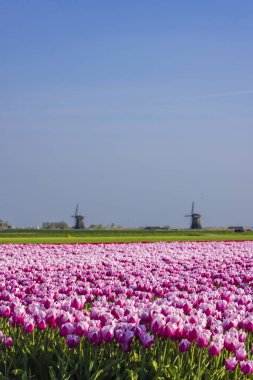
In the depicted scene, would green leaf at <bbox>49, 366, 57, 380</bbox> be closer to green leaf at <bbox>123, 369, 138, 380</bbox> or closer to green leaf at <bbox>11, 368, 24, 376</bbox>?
green leaf at <bbox>11, 368, 24, 376</bbox>

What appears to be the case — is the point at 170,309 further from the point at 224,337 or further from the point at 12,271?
the point at 12,271

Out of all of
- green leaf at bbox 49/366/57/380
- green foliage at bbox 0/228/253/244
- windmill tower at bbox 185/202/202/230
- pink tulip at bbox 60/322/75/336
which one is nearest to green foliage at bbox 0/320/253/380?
green leaf at bbox 49/366/57/380

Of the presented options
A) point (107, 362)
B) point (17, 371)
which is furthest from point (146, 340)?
point (17, 371)

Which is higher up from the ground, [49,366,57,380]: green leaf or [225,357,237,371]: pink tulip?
[225,357,237,371]: pink tulip

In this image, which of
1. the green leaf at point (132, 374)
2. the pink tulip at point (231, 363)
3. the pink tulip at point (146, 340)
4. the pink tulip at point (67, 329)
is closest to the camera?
the green leaf at point (132, 374)

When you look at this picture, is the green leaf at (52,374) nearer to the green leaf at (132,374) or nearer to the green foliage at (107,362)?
the green foliage at (107,362)

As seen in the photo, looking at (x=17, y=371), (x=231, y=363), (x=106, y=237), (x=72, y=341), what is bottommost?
(x=17, y=371)

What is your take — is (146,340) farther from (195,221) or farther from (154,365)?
(195,221)

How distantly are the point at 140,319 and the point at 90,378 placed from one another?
1.53m

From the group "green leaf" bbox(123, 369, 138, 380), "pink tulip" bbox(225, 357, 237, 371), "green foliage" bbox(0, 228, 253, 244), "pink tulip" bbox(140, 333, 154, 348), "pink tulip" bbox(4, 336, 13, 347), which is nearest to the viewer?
→ "green leaf" bbox(123, 369, 138, 380)

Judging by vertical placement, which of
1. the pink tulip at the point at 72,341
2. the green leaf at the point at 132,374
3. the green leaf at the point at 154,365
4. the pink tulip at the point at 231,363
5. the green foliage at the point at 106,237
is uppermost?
the green foliage at the point at 106,237

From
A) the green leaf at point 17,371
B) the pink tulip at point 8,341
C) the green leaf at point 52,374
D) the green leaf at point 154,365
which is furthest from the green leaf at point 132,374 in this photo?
the pink tulip at point 8,341

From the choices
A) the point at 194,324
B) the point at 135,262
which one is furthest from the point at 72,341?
the point at 135,262

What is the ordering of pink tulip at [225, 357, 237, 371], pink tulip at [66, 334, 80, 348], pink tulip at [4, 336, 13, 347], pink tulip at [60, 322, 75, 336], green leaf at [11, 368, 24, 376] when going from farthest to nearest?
pink tulip at [4, 336, 13, 347] → pink tulip at [60, 322, 75, 336] → pink tulip at [66, 334, 80, 348] → green leaf at [11, 368, 24, 376] → pink tulip at [225, 357, 237, 371]
